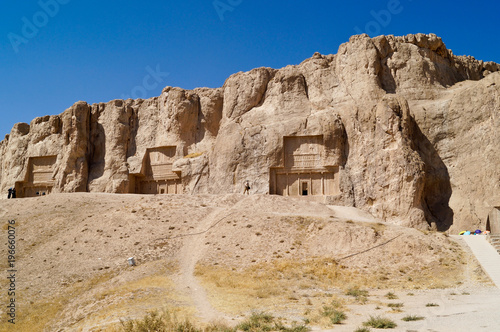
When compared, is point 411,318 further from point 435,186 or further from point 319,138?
point 319,138

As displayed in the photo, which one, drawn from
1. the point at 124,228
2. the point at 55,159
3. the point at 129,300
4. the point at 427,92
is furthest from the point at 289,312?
the point at 55,159

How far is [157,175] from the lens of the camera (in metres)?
45.4

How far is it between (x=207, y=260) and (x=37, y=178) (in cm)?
3342

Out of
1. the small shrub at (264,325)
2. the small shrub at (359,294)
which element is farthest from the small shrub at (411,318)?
the small shrub at (359,294)

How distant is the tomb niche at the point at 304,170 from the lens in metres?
37.2

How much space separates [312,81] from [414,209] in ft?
53.1

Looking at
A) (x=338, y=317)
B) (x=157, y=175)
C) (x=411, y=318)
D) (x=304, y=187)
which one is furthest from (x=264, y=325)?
(x=157, y=175)

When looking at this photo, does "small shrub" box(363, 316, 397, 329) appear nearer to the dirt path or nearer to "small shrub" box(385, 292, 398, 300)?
the dirt path

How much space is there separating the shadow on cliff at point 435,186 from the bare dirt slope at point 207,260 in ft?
19.4

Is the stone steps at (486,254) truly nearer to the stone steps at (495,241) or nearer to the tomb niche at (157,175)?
the stone steps at (495,241)

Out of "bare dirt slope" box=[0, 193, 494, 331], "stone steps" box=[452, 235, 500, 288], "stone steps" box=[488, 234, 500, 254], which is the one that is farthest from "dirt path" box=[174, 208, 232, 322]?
"stone steps" box=[488, 234, 500, 254]

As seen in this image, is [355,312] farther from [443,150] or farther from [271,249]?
[443,150]

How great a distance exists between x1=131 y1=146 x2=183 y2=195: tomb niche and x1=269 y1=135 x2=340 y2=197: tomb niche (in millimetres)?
11078

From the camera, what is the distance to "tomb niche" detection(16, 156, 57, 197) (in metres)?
48.8
